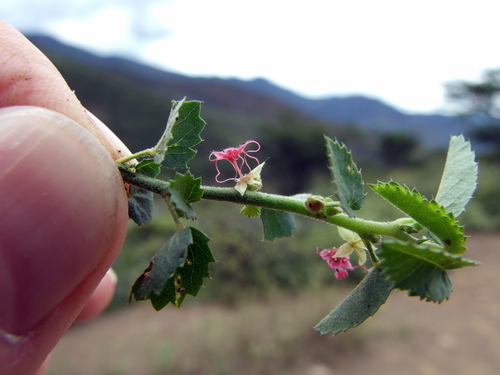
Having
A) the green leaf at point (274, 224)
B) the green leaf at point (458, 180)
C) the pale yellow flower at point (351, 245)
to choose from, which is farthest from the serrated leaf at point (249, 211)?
the green leaf at point (458, 180)

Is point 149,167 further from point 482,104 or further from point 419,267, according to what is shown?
point 482,104

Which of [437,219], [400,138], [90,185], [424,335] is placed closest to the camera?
[437,219]

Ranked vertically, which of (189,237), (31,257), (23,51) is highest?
(23,51)

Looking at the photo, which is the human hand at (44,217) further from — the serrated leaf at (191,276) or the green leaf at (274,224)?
the green leaf at (274,224)

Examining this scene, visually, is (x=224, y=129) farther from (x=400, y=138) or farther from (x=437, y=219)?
(x=437, y=219)

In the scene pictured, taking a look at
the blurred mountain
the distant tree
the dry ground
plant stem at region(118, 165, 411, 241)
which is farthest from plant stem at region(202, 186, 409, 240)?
the distant tree

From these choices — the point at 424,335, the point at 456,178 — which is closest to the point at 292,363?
the point at 424,335

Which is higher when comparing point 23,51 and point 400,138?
point 23,51
